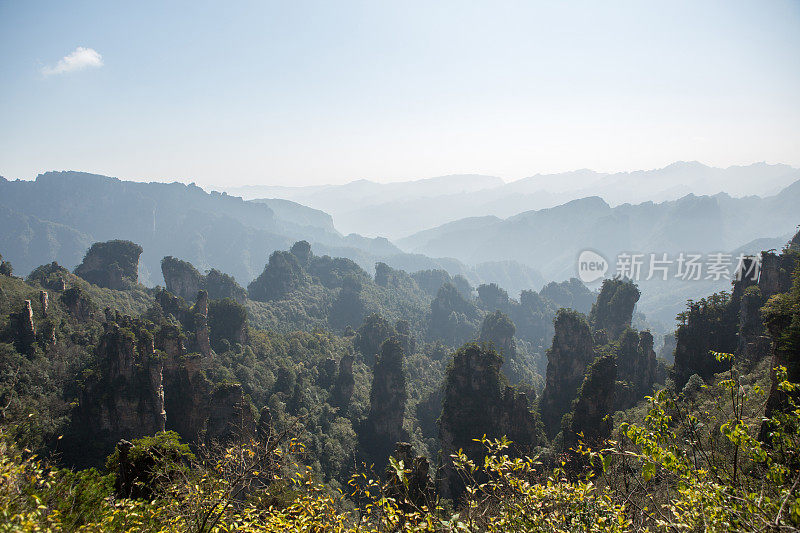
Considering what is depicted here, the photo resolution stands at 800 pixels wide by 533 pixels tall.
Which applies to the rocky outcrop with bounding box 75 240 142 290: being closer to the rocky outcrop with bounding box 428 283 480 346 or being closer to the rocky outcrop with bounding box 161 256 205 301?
the rocky outcrop with bounding box 161 256 205 301

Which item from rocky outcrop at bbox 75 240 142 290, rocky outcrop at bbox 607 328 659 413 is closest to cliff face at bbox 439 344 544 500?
rocky outcrop at bbox 607 328 659 413

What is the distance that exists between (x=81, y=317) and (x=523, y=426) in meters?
43.3

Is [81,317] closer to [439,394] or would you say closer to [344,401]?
[344,401]

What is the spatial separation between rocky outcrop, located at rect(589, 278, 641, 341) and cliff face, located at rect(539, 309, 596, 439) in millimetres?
14317

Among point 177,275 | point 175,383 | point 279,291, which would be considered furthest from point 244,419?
point 279,291

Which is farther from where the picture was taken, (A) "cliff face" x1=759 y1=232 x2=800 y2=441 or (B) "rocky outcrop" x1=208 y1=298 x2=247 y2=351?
(B) "rocky outcrop" x1=208 y1=298 x2=247 y2=351

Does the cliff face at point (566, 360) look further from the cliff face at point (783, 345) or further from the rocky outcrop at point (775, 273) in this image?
the cliff face at point (783, 345)

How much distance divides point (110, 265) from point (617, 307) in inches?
2929

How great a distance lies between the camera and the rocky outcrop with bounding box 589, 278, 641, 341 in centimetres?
5681

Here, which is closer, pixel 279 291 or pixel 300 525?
pixel 300 525

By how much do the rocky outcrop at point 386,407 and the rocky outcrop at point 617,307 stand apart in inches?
1224

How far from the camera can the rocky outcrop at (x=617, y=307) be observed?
186ft

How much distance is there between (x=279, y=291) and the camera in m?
81.8

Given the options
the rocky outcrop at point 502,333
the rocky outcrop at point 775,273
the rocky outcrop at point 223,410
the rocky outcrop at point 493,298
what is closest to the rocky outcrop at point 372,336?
the rocky outcrop at point 502,333
